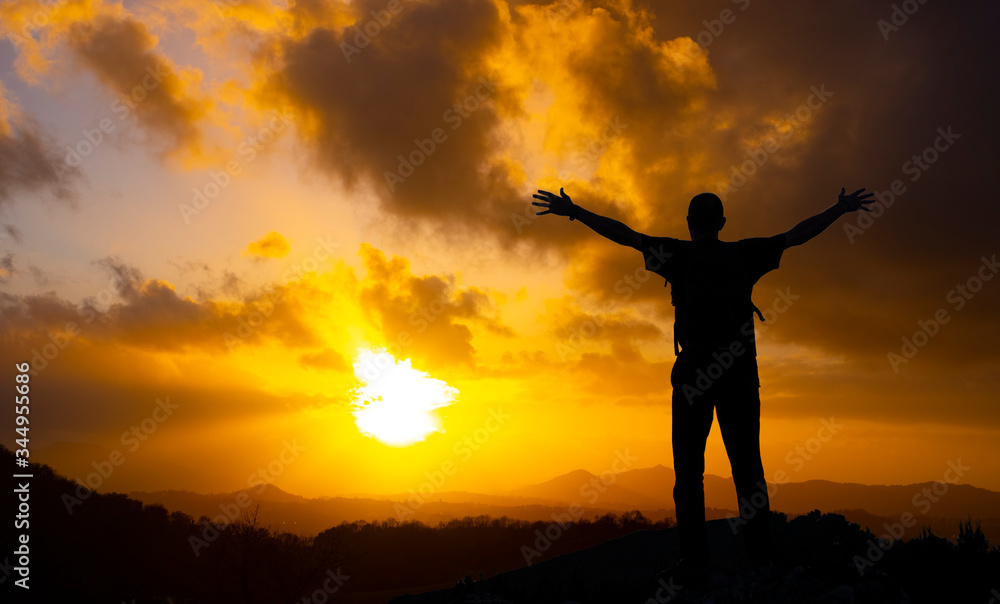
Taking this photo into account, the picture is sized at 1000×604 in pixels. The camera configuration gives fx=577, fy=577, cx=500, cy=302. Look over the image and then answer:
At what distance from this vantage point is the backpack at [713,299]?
224 inches

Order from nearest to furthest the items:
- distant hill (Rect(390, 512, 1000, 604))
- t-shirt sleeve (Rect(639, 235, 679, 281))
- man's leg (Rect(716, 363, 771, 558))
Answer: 1. distant hill (Rect(390, 512, 1000, 604))
2. man's leg (Rect(716, 363, 771, 558))
3. t-shirt sleeve (Rect(639, 235, 679, 281))

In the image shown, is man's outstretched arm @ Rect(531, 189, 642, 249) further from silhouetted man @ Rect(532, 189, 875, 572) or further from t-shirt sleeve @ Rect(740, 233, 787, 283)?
t-shirt sleeve @ Rect(740, 233, 787, 283)

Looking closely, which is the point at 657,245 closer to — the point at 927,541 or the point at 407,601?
the point at 927,541

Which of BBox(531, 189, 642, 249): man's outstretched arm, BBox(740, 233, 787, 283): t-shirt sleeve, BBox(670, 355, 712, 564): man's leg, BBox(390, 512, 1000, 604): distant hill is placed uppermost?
BBox(531, 189, 642, 249): man's outstretched arm

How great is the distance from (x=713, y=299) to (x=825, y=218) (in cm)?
166

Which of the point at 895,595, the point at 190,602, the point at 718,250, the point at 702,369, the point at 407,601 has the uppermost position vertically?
the point at 718,250

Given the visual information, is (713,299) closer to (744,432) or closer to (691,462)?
(744,432)

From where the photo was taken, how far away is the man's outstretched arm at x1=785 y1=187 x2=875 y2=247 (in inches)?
237

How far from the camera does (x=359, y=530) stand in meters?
39.9

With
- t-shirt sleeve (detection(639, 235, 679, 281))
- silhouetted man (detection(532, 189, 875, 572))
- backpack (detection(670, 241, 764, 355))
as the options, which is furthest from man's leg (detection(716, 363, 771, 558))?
t-shirt sleeve (detection(639, 235, 679, 281))

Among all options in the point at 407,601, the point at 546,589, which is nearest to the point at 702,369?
the point at 546,589

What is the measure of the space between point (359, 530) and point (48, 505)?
764 inches

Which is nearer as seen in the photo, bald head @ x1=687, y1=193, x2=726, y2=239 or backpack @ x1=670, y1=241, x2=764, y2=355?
backpack @ x1=670, y1=241, x2=764, y2=355

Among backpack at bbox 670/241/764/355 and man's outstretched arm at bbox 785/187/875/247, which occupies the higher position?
man's outstretched arm at bbox 785/187/875/247
